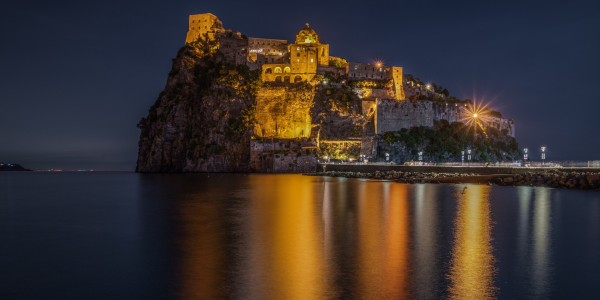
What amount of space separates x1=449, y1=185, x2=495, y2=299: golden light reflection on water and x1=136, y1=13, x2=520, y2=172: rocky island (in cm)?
3463

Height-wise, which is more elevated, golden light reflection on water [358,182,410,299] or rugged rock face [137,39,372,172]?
rugged rock face [137,39,372,172]

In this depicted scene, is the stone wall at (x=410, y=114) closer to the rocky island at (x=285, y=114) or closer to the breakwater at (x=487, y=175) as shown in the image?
the rocky island at (x=285, y=114)

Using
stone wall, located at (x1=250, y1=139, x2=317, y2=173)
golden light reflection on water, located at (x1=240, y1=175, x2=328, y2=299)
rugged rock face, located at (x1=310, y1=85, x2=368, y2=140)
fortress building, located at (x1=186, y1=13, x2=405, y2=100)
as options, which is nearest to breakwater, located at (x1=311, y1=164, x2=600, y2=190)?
stone wall, located at (x1=250, y1=139, x2=317, y2=173)

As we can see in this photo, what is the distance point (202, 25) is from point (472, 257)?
55685mm

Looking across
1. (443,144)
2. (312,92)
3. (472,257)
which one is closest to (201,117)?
(312,92)

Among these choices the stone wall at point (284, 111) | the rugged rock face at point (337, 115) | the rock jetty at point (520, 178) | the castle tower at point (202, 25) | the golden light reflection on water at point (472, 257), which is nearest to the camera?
the golden light reflection on water at point (472, 257)

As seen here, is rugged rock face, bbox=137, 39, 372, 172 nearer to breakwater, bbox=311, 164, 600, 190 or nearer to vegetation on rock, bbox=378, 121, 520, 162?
vegetation on rock, bbox=378, 121, 520, 162

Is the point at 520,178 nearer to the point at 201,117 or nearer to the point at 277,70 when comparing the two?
the point at 277,70

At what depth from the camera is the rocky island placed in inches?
2066

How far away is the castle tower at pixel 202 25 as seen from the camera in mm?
60978

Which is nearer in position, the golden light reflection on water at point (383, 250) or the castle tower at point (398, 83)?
the golden light reflection on water at point (383, 250)

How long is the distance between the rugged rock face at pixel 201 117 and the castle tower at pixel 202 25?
2322 mm

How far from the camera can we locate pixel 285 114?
180 ft

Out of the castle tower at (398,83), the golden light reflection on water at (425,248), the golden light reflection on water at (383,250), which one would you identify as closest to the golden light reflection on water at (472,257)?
the golden light reflection on water at (425,248)
